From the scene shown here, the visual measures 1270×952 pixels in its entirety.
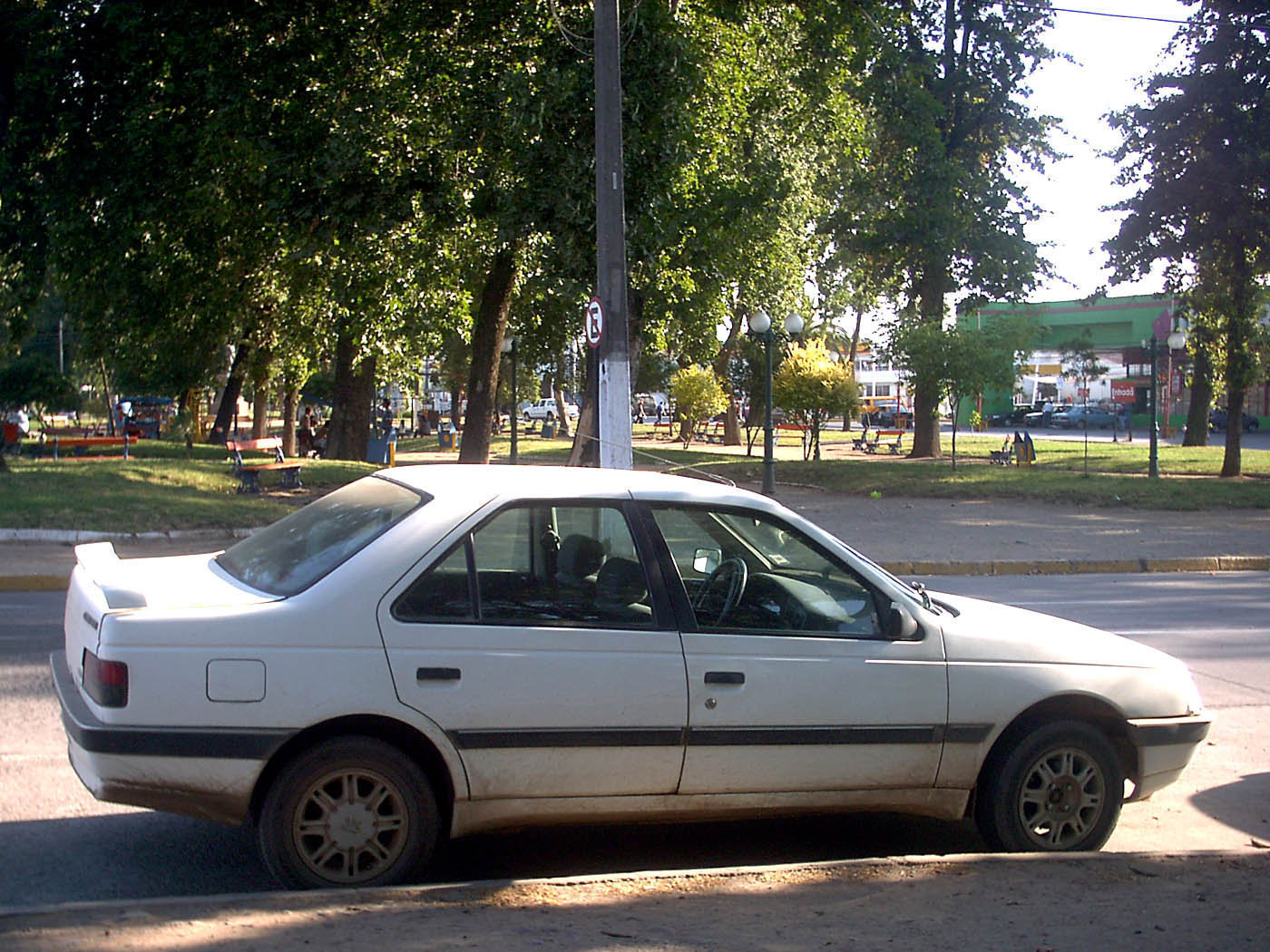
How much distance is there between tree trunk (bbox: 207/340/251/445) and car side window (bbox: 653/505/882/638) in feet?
91.0

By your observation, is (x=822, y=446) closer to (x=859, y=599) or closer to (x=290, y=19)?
(x=290, y=19)

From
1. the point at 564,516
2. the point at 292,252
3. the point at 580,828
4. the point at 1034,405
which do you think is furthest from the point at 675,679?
the point at 1034,405

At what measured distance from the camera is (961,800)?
522 centimetres

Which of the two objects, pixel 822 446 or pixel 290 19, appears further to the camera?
pixel 822 446

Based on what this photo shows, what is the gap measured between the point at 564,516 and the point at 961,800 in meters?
2.01

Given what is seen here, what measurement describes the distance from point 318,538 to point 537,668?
1.09 m

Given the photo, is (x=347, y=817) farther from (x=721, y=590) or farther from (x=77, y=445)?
(x=77, y=445)

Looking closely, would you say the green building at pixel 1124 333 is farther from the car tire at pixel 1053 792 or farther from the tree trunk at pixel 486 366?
the car tire at pixel 1053 792

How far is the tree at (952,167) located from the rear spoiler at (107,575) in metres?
27.5

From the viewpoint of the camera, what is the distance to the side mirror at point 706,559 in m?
5.38

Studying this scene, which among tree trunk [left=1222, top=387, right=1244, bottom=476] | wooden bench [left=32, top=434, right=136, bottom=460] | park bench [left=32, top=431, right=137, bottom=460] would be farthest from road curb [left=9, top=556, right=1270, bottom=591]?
wooden bench [left=32, top=434, right=136, bottom=460]

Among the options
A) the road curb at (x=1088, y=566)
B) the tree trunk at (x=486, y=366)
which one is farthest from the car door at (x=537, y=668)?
the tree trunk at (x=486, y=366)

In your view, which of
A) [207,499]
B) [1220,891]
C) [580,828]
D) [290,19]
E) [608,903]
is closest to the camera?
[608,903]

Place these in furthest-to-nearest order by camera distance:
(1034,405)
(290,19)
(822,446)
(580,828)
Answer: (1034,405) → (822,446) → (290,19) → (580,828)
